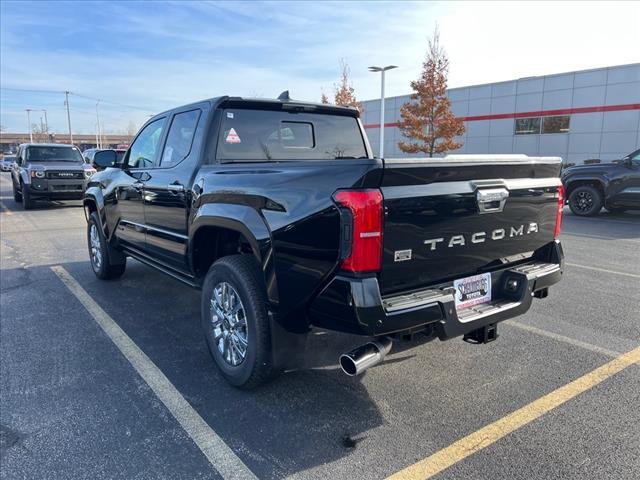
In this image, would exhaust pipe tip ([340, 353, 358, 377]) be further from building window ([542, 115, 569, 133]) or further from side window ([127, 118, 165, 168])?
building window ([542, 115, 569, 133])

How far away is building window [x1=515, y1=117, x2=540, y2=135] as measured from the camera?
1021 inches

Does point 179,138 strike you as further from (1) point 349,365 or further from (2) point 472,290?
(2) point 472,290

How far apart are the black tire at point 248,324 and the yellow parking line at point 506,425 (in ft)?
3.41

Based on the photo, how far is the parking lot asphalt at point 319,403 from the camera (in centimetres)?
244

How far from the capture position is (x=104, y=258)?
581 centimetres

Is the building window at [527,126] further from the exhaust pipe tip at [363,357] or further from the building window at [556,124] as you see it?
the exhaust pipe tip at [363,357]

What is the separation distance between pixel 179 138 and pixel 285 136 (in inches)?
37.8

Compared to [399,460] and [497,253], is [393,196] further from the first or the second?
[399,460]

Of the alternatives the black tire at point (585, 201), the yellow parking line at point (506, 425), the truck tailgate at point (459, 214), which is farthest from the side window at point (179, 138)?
the black tire at point (585, 201)

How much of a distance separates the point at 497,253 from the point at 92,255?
210 inches

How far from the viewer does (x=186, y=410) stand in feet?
9.68

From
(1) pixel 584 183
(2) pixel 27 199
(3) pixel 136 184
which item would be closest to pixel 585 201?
→ (1) pixel 584 183

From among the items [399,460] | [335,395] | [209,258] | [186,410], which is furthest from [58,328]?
[399,460]

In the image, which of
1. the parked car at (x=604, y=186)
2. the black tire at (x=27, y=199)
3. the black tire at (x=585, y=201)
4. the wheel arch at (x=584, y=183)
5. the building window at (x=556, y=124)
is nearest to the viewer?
the parked car at (x=604, y=186)
